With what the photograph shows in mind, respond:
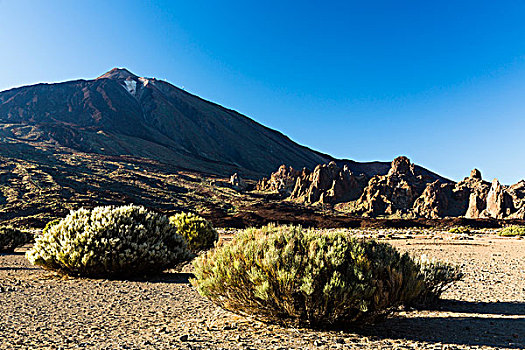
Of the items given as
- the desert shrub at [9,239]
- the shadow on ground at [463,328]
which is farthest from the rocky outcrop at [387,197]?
the shadow on ground at [463,328]

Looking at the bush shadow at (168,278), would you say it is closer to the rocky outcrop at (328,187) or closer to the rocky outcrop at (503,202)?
the rocky outcrop at (503,202)

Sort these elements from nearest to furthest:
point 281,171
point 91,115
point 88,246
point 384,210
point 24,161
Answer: point 88,246, point 384,210, point 24,161, point 281,171, point 91,115

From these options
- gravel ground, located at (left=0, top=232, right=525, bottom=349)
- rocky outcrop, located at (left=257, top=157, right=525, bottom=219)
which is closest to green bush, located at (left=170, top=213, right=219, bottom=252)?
gravel ground, located at (left=0, top=232, right=525, bottom=349)

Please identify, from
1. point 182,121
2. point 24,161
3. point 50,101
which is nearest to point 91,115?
point 50,101

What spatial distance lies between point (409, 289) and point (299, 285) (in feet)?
5.17

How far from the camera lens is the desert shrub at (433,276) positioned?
706 cm

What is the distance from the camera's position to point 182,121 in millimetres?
196875

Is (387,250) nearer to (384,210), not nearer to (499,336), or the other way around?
(499,336)

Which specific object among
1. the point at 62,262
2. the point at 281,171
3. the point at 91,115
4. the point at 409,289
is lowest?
the point at 62,262

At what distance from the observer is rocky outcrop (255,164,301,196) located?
84.0 meters

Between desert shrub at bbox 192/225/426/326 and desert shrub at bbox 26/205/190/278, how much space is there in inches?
194

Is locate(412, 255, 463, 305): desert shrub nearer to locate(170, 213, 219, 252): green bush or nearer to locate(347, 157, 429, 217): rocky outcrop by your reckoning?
locate(170, 213, 219, 252): green bush

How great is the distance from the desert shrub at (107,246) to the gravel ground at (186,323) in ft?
1.76

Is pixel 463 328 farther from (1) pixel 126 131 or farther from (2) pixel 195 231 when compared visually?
(1) pixel 126 131
